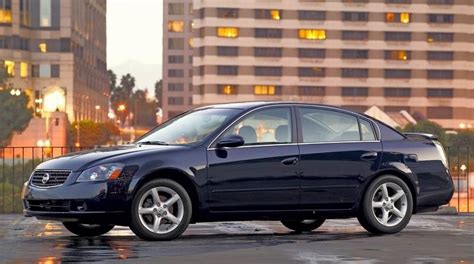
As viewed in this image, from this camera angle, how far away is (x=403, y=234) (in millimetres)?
12383

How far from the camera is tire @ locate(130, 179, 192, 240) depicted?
11.2m

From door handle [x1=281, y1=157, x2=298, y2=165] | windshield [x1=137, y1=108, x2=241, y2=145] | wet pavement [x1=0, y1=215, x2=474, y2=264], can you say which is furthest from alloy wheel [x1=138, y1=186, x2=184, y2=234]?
door handle [x1=281, y1=157, x2=298, y2=165]

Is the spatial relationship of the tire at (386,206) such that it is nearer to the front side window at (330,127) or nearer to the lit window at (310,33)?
the front side window at (330,127)

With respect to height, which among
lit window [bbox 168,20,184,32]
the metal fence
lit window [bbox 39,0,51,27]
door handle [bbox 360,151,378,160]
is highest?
lit window [bbox 168,20,184,32]

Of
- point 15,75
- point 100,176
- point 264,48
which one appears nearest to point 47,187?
point 100,176

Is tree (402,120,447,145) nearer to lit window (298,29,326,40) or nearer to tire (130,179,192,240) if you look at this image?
lit window (298,29,326,40)

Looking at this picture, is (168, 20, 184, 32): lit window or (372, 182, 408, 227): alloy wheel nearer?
(372, 182, 408, 227): alloy wheel

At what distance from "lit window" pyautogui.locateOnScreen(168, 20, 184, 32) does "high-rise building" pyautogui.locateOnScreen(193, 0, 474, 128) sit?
5061 centimetres

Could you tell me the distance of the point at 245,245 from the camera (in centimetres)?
1077

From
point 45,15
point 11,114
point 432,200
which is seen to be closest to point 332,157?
point 432,200

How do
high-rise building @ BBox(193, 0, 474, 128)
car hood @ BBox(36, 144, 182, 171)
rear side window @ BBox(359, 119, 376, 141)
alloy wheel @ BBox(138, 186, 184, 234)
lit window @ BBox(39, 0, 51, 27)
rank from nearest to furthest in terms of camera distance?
car hood @ BBox(36, 144, 182, 171), alloy wheel @ BBox(138, 186, 184, 234), rear side window @ BBox(359, 119, 376, 141), high-rise building @ BBox(193, 0, 474, 128), lit window @ BBox(39, 0, 51, 27)

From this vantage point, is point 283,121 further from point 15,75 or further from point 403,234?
point 15,75

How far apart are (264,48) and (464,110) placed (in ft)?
81.9

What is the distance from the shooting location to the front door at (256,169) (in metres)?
11.5
